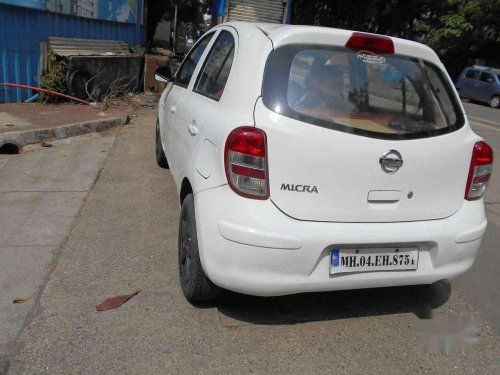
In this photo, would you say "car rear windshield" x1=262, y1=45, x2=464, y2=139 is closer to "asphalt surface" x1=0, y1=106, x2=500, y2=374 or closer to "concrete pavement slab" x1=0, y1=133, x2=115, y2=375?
"asphalt surface" x1=0, y1=106, x2=500, y2=374

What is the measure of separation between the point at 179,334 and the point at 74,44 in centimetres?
841

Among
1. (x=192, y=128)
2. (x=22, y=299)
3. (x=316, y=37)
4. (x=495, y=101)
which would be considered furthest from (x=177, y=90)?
(x=495, y=101)

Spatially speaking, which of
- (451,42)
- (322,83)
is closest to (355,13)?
(451,42)

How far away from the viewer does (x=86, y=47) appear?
10.2 metres

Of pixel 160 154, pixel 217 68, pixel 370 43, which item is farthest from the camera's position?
pixel 160 154

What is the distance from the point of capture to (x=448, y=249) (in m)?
2.89

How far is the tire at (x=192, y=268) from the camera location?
297 centimetres

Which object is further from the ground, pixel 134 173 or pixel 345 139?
pixel 345 139

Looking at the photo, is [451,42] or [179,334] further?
[451,42]

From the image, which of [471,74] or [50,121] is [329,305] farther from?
[471,74]

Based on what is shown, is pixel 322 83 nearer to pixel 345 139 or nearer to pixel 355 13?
pixel 345 139

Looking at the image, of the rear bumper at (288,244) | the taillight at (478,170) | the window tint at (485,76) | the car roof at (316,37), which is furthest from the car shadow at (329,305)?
the window tint at (485,76)

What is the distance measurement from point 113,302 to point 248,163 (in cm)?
130

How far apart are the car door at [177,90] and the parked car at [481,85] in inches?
741
